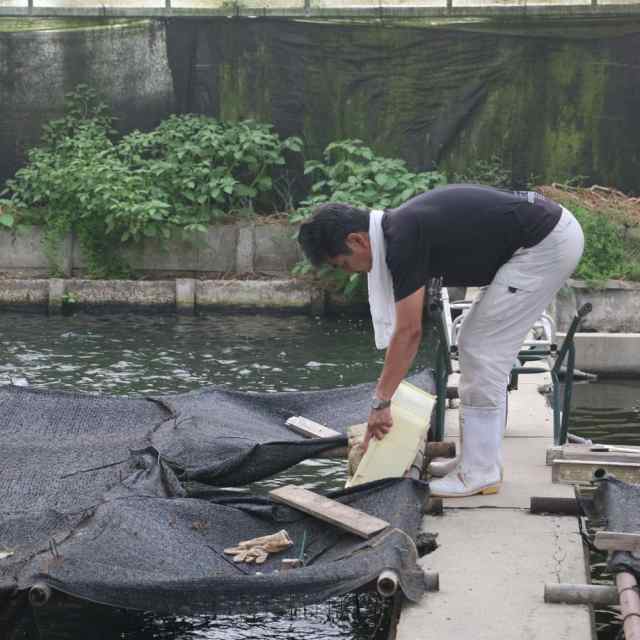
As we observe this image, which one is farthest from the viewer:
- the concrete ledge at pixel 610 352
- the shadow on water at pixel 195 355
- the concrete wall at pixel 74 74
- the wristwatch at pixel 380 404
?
the concrete wall at pixel 74 74

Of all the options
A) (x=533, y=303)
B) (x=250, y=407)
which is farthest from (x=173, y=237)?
(x=533, y=303)

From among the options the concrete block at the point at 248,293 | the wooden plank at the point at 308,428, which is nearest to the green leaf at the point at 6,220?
the concrete block at the point at 248,293

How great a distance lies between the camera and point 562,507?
17.4ft

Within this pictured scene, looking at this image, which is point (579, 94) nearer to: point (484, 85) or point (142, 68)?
point (484, 85)

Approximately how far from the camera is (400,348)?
496 centimetres

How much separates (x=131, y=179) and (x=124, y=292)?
128cm

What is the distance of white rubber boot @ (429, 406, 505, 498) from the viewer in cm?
539

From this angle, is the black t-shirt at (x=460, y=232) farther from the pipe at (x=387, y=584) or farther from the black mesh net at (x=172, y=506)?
the pipe at (x=387, y=584)

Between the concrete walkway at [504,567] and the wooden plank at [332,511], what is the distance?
31 cm

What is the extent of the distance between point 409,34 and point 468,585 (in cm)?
1062

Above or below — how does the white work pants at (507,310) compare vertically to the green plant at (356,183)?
above

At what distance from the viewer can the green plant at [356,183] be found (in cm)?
1285

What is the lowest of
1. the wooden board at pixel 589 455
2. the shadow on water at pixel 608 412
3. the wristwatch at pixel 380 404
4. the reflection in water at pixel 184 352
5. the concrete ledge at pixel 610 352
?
the reflection in water at pixel 184 352

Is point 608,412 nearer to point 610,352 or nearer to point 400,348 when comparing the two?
point 610,352
